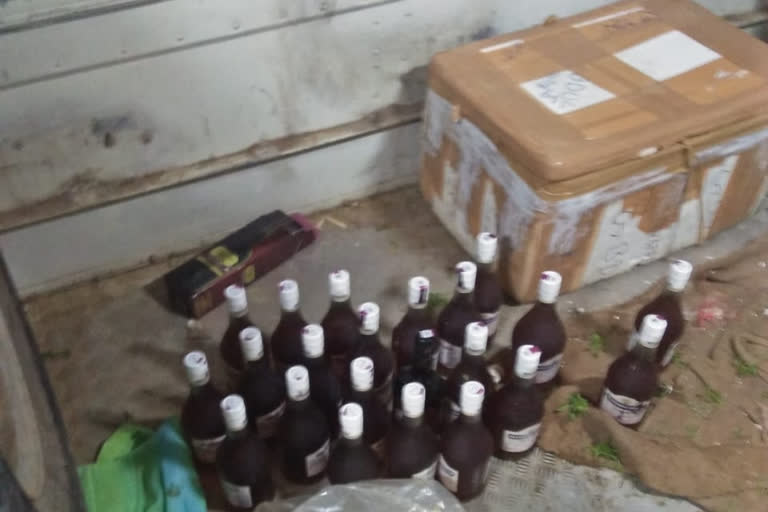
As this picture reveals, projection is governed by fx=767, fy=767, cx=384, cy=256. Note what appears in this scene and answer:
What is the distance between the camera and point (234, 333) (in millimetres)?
1249

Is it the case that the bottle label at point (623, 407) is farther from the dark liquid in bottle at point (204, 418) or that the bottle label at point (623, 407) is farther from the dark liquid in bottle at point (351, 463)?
the dark liquid in bottle at point (204, 418)

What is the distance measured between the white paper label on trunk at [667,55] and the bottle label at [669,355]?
478 mm

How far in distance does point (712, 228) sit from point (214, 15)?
3.46ft

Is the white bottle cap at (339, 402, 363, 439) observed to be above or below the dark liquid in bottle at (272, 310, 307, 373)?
above

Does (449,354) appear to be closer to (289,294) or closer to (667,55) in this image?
(289,294)

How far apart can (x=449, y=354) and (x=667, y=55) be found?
27.7 inches

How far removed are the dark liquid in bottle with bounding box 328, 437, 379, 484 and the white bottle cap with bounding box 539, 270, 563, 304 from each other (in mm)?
357

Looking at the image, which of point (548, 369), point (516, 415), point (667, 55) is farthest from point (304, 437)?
point (667, 55)

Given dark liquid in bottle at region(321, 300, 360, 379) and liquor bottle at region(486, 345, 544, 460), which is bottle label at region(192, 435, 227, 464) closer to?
dark liquid in bottle at region(321, 300, 360, 379)

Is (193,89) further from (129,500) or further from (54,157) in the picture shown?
(129,500)

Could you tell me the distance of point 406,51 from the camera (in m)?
1.54

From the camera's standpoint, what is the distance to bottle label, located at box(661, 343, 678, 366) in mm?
1311

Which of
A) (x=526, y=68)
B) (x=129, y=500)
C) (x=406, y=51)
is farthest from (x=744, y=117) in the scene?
(x=129, y=500)

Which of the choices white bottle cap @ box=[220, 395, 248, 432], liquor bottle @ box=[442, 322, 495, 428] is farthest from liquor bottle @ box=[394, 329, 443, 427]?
white bottle cap @ box=[220, 395, 248, 432]
